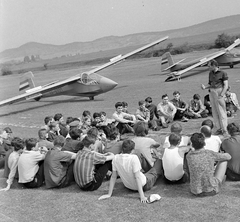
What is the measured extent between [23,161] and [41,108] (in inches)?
435

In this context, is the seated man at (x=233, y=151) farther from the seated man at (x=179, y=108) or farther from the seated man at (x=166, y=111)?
the seated man at (x=179, y=108)

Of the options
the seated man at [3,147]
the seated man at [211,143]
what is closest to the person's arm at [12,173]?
the seated man at [3,147]

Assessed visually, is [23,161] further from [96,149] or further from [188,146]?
[188,146]

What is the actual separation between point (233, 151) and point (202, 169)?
67 centimetres

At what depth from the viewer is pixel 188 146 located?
16.2 feet

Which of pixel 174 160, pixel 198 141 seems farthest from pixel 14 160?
pixel 198 141

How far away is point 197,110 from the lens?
9742mm

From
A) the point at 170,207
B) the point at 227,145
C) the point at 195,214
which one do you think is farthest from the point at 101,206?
the point at 227,145

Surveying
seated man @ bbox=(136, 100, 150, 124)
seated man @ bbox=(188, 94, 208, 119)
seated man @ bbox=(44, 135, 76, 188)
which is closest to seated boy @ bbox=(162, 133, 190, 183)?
seated man @ bbox=(44, 135, 76, 188)

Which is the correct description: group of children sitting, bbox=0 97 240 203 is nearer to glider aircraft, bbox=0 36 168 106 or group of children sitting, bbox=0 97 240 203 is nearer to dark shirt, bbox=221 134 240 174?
dark shirt, bbox=221 134 240 174

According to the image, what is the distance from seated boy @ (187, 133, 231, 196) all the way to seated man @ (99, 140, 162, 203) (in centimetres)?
65

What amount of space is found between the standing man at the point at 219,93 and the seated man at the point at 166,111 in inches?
69.4

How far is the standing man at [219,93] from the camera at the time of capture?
24.7 ft

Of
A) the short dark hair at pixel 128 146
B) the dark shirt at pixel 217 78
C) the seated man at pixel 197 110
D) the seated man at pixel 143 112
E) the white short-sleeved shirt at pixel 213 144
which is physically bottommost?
the seated man at pixel 197 110
